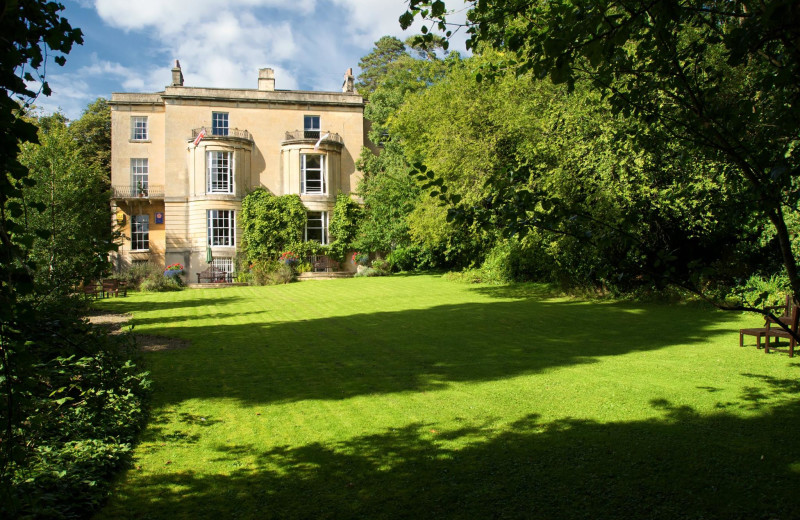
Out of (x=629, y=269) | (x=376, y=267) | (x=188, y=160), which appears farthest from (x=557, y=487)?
(x=188, y=160)

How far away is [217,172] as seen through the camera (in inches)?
1242

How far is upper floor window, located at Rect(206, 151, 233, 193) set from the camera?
31.3 meters

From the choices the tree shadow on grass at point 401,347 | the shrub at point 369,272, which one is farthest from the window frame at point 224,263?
the tree shadow on grass at point 401,347

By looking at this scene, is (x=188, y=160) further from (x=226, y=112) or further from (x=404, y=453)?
(x=404, y=453)

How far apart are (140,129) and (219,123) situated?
16.2ft

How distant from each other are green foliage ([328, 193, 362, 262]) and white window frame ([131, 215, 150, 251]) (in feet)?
37.1

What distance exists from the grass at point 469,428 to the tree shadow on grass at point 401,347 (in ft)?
0.22

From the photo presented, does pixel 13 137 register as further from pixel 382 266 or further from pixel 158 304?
pixel 382 266

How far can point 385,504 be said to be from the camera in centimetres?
415

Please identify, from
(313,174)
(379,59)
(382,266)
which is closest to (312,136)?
(313,174)

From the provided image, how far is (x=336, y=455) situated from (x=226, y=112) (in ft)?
102

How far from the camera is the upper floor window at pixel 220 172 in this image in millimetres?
31344

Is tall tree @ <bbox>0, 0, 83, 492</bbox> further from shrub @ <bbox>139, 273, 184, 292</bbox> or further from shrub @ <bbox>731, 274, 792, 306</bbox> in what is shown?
shrub @ <bbox>139, 273, 184, 292</bbox>

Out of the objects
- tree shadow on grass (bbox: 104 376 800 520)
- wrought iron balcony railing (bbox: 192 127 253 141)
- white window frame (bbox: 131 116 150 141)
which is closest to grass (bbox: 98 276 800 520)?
tree shadow on grass (bbox: 104 376 800 520)
